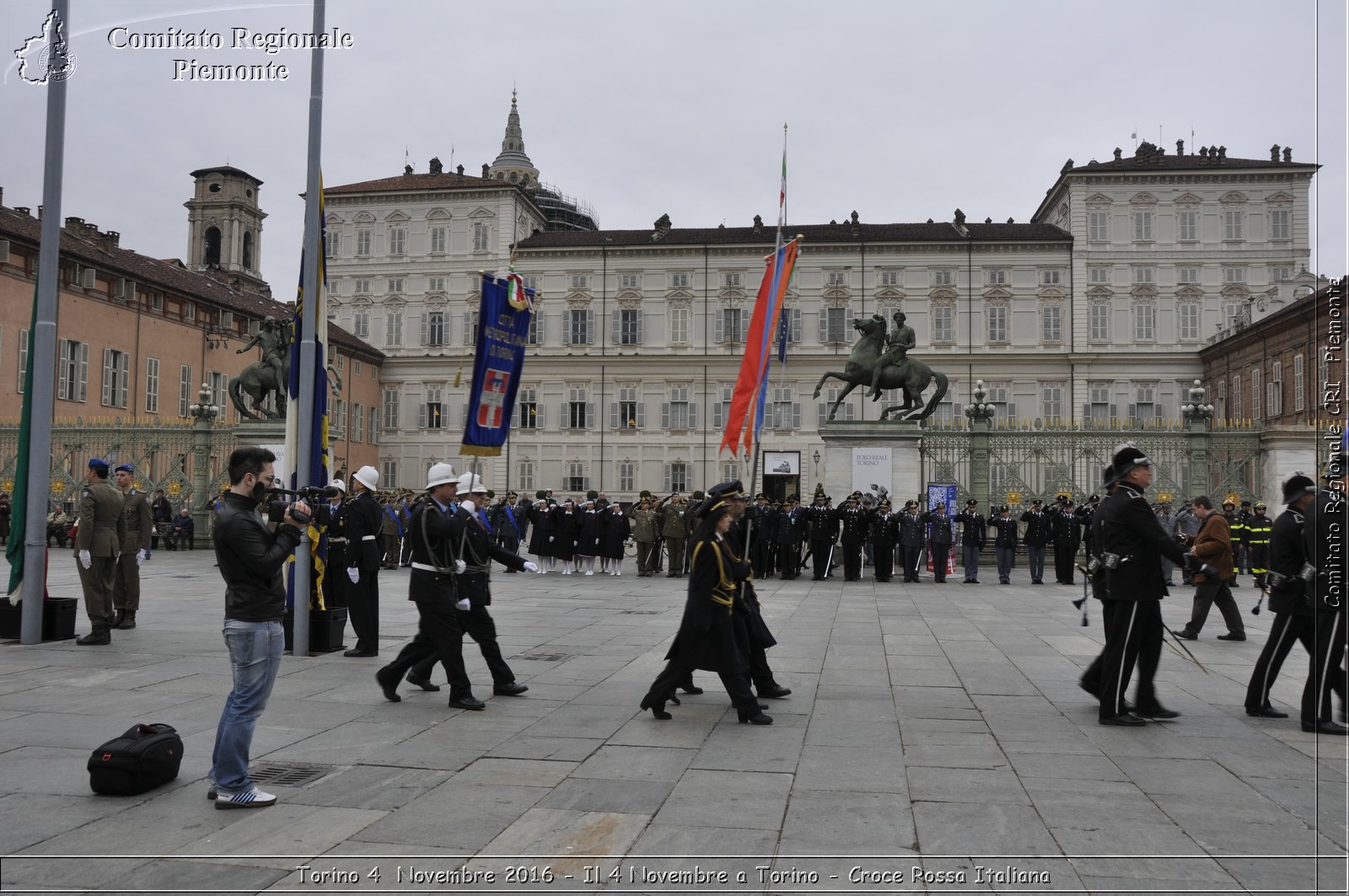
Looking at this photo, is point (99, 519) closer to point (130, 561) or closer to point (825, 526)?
point (130, 561)

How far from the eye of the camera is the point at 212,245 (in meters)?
79.3

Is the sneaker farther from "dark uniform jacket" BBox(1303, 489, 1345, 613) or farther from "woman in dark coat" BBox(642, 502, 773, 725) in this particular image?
"dark uniform jacket" BBox(1303, 489, 1345, 613)

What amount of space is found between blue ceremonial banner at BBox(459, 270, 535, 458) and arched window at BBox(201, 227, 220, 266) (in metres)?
77.9

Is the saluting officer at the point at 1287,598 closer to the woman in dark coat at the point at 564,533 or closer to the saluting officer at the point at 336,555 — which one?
the saluting officer at the point at 336,555

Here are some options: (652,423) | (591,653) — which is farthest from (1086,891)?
(652,423)

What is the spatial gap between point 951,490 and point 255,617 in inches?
792

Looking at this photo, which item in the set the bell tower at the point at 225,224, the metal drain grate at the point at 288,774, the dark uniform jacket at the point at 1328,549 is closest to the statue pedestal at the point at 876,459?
the dark uniform jacket at the point at 1328,549

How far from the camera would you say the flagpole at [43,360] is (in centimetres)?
1074

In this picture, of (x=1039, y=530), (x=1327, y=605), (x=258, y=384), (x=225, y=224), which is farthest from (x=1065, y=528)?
(x=225, y=224)

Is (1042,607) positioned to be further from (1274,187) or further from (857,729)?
(1274,187)

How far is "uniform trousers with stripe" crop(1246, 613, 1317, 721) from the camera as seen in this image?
7617 mm

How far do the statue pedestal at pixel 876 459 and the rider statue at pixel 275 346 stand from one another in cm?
1393

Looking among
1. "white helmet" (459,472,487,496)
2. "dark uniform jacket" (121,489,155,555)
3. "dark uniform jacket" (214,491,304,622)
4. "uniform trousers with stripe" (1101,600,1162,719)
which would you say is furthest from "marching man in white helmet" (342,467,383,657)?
"uniform trousers with stripe" (1101,600,1162,719)

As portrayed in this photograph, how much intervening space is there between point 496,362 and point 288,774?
12.3ft
